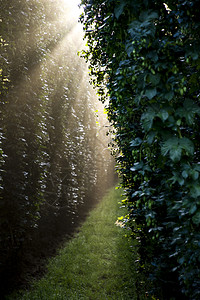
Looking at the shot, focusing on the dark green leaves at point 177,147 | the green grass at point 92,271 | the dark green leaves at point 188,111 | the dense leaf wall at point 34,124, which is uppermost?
the dense leaf wall at point 34,124

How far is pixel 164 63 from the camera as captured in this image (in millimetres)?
1626

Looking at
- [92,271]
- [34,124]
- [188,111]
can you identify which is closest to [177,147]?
[188,111]

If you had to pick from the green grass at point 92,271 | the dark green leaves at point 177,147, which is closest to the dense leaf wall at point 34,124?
the green grass at point 92,271

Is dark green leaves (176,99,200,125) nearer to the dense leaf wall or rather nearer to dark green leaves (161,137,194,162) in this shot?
dark green leaves (161,137,194,162)

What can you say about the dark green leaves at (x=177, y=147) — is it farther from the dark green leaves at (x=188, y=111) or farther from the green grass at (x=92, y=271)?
the green grass at (x=92, y=271)

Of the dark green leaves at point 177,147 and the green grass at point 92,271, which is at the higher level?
the dark green leaves at point 177,147

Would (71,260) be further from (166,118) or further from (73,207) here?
(166,118)

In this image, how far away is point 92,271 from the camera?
5828 mm

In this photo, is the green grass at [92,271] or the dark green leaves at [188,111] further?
the green grass at [92,271]

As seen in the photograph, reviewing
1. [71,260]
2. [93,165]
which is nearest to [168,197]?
[71,260]

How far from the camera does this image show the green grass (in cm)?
481

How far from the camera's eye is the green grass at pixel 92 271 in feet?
15.8

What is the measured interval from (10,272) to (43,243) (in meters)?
1.88

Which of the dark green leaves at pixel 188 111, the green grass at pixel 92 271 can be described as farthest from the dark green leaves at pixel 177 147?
the green grass at pixel 92 271
